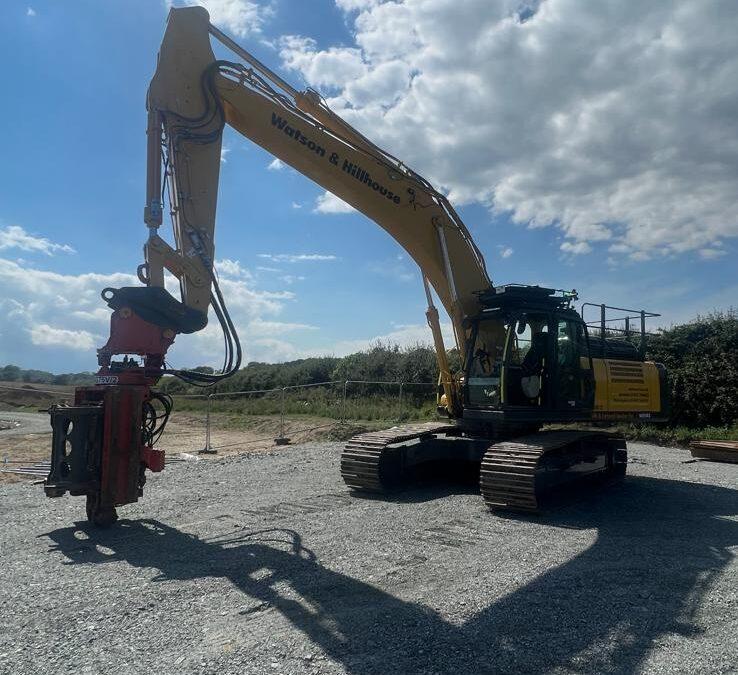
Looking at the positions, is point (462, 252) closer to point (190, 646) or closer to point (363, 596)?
point (363, 596)

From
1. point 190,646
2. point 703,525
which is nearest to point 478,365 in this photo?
point 703,525

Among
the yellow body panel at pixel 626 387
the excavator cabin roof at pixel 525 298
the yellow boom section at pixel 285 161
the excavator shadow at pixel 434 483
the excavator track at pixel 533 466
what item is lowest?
the excavator shadow at pixel 434 483

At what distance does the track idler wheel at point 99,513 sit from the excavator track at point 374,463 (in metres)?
3.40

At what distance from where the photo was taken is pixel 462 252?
33.3 feet

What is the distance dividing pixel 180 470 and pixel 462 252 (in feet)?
20.2

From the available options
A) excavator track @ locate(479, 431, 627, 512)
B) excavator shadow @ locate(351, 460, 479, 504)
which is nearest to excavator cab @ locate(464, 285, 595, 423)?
excavator track @ locate(479, 431, 627, 512)

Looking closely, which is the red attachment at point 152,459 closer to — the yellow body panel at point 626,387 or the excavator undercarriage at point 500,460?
the excavator undercarriage at point 500,460

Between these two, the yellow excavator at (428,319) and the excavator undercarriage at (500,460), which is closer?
the yellow excavator at (428,319)

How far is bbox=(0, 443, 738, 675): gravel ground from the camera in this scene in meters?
4.04

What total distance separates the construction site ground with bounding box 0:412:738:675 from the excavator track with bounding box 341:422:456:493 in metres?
0.33

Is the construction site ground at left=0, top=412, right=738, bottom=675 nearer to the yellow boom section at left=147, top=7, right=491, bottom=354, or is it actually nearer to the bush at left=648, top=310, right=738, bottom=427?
the yellow boom section at left=147, top=7, right=491, bottom=354

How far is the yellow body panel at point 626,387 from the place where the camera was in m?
9.97

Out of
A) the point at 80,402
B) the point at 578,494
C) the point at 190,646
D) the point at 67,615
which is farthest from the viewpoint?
the point at 578,494

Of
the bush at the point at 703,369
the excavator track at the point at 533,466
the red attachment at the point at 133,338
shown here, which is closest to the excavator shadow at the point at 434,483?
the excavator track at the point at 533,466
